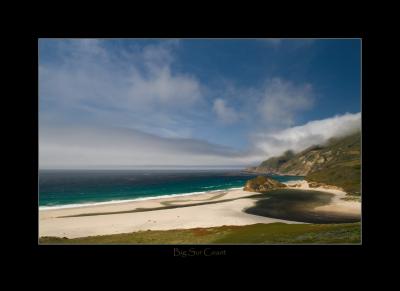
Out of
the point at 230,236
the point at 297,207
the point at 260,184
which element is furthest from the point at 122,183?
the point at 297,207

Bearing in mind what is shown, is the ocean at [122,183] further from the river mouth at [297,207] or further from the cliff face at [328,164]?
the river mouth at [297,207]

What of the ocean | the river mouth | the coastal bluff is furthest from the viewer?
the coastal bluff

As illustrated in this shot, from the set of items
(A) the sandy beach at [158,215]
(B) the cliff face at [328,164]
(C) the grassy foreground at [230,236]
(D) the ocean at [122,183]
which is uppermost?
(B) the cliff face at [328,164]

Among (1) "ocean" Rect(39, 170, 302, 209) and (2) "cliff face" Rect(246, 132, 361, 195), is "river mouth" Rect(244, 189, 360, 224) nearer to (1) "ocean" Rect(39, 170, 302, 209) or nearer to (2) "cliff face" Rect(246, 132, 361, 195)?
(2) "cliff face" Rect(246, 132, 361, 195)

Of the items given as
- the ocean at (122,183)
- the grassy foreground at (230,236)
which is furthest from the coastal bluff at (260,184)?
the grassy foreground at (230,236)

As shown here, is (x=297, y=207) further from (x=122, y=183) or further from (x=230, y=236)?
(x=122, y=183)

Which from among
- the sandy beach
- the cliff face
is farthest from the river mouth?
the cliff face
